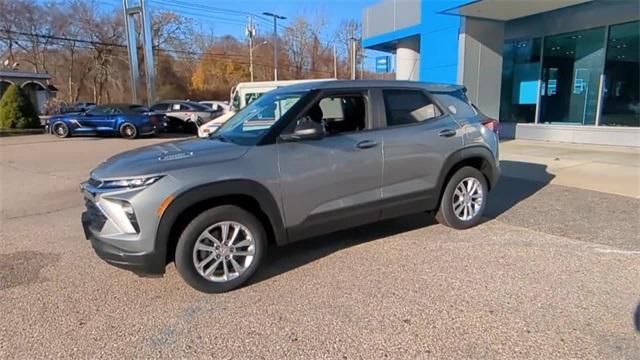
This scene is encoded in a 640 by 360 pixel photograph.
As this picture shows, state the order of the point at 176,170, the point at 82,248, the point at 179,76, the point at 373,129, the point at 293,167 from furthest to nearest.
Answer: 1. the point at 179,76
2. the point at 82,248
3. the point at 373,129
4. the point at 293,167
5. the point at 176,170

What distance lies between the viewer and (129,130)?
63.9ft

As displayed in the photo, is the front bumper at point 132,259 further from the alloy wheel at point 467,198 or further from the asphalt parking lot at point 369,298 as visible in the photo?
the alloy wheel at point 467,198

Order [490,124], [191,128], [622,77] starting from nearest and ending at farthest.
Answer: [490,124] < [622,77] < [191,128]

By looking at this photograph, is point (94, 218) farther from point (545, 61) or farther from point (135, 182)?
point (545, 61)

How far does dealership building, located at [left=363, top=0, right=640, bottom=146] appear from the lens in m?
12.2

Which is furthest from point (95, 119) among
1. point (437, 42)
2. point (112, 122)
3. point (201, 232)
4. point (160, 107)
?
point (201, 232)

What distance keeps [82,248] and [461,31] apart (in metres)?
12.1

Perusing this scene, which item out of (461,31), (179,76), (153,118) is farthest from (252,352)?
(179,76)

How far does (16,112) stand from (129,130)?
8132 millimetres

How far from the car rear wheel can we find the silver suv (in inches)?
744

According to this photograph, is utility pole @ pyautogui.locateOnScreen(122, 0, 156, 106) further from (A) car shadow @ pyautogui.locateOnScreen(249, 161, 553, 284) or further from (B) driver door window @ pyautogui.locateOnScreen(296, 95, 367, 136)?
(B) driver door window @ pyautogui.locateOnScreen(296, 95, 367, 136)

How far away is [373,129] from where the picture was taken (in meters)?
4.41

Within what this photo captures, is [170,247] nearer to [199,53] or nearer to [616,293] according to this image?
[616,293]

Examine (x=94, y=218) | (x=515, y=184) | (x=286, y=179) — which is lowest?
(x=515, y=184)
